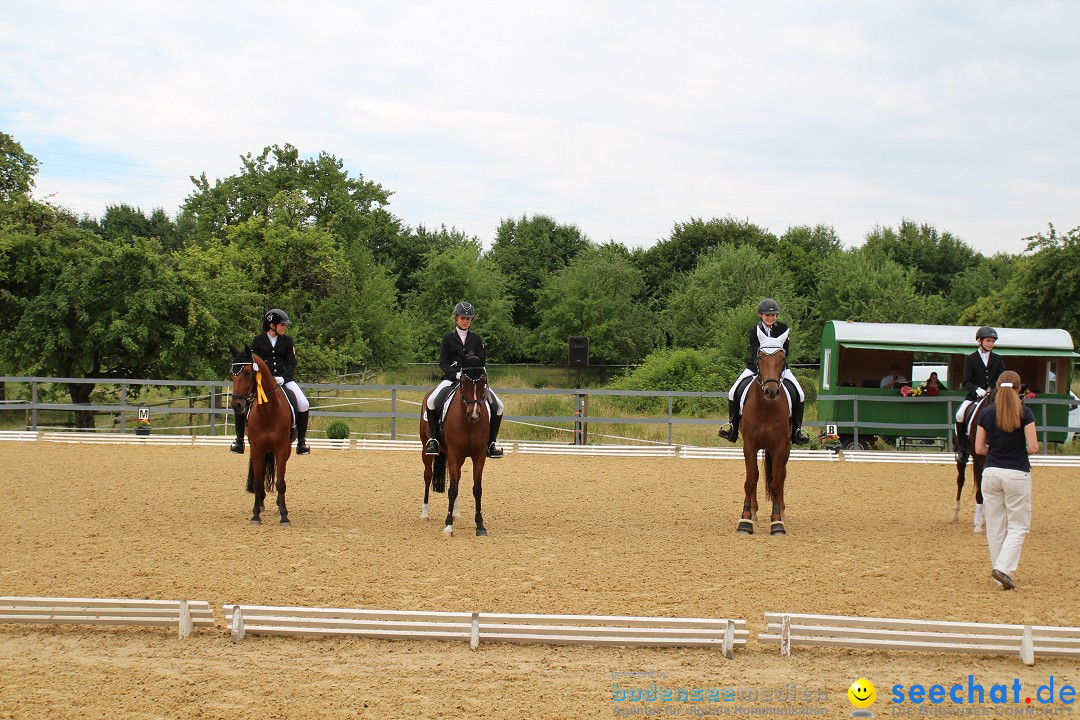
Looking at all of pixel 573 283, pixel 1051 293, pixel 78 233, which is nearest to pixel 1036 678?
pixel 78 233

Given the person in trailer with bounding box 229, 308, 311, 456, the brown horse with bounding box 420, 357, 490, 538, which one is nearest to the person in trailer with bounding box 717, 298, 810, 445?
the brown horse with bounding box 420, 357, 490, 538

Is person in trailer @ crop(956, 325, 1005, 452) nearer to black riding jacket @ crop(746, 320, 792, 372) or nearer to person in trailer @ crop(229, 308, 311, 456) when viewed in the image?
black riding jacket @ crop(746, 320, 792, 372)

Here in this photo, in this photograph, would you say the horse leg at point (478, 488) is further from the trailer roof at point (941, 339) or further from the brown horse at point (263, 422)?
the trailer roof at point (941, 339)

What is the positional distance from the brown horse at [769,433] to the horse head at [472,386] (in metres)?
3.04

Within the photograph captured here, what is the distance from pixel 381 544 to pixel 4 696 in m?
4.46

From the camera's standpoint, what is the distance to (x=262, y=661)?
5.61 m

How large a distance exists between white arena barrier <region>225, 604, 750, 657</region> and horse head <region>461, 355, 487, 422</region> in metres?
3.88

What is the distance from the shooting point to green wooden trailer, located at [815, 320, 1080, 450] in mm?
21359

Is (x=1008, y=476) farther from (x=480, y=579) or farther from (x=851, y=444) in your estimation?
(x=851, y=444)

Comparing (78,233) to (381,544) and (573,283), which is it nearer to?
(381,544)

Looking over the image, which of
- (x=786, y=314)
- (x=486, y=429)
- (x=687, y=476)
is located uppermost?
(x=786, y=314)

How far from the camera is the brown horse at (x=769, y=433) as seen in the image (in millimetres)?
10062

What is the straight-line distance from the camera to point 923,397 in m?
20.7

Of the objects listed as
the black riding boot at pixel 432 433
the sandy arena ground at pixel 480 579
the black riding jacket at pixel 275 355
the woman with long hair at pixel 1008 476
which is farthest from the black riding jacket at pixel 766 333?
the black riding jacket at pixel 275 355
